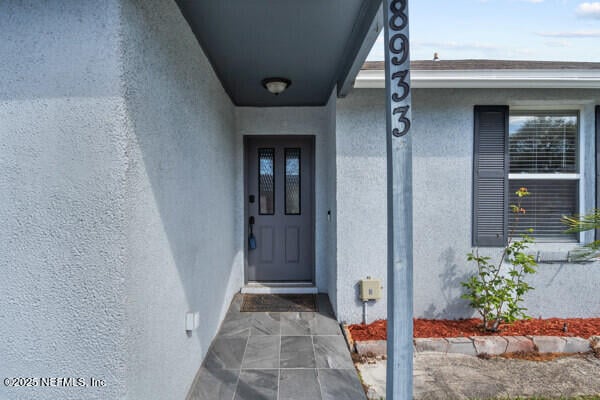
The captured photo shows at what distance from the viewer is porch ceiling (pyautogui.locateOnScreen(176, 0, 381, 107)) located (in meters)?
1.92

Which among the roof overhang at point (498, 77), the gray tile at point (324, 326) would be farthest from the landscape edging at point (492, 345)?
the roof overhang at point (498, 77)

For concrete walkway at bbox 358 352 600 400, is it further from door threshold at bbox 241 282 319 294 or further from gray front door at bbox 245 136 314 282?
gray front door at bbox 245 136 314 282

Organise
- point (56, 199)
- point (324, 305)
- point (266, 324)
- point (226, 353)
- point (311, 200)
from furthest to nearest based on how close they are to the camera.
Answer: point (311, 200) < point (324, 305) < point (266, 324) < point (226, 353) < point (56, 199)

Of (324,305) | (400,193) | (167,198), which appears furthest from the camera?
(324,305)

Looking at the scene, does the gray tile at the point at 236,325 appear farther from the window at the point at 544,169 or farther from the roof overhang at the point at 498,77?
the window at the point at 544,169

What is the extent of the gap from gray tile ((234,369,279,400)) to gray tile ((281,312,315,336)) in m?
0.62

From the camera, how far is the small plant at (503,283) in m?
2.99

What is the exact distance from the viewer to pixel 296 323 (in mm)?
3195

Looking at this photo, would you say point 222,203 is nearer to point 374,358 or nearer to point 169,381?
point 169,381

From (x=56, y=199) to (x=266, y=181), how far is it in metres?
3.06

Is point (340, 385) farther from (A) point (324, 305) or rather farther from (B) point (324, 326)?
(A) point (324, 305)

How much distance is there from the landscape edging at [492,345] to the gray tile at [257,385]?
84 cm

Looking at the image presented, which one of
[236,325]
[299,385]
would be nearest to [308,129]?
[236,325]

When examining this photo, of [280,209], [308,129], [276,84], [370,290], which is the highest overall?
[276,84]
